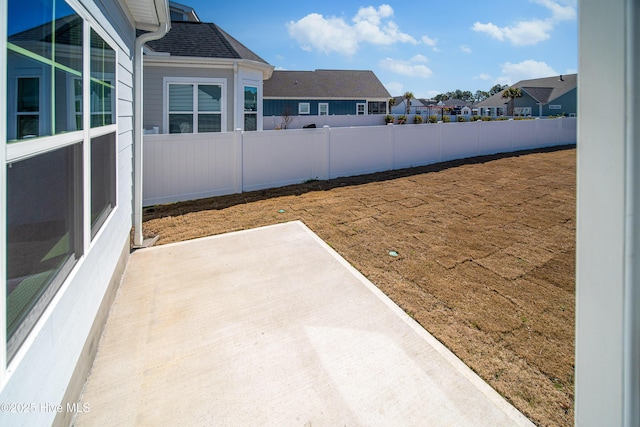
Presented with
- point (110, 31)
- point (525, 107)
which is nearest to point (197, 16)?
point (110, 31)

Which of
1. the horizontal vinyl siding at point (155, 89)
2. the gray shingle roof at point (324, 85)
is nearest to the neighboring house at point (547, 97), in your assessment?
the gray shingle roof at point (324, 85)

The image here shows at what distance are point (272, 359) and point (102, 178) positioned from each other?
7.39 feet

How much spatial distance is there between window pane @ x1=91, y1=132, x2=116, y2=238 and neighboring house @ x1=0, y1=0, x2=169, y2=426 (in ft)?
0.06

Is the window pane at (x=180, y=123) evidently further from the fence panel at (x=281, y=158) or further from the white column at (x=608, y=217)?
the white column at (x=608, y=217)

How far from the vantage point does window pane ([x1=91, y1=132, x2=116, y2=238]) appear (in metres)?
3.00

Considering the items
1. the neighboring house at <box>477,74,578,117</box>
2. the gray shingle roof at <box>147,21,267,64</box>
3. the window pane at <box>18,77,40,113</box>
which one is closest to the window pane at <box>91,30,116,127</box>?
the window pane at <box>18,77,40,113</box>

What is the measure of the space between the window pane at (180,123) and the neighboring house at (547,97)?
128ft

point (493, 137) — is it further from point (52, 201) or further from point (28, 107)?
point (28, 107)

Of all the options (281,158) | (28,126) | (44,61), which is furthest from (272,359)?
(281,158)

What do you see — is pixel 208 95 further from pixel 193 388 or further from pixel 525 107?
pixel 525 107

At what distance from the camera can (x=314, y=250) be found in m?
4.98

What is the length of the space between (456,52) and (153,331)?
17634 mm

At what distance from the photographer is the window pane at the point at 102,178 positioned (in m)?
3.00

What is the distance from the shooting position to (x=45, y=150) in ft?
6.08
